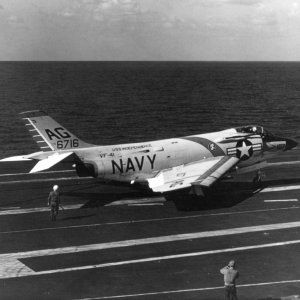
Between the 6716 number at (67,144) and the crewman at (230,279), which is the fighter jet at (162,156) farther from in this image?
the crewman at (230,279)

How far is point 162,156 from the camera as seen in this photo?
31531 mm

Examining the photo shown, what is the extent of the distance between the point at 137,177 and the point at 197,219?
217 inches

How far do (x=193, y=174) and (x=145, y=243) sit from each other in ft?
25.6

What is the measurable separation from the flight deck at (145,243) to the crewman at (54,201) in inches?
21.0

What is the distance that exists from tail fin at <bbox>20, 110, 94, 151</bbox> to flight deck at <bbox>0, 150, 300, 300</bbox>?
364cm

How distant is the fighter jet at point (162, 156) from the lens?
29.2 metres

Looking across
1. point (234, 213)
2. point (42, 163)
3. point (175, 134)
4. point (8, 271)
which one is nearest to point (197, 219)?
point (234, 213)

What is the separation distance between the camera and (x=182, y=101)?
124250 mm

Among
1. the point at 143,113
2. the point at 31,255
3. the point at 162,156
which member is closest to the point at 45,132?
the point at 162,156

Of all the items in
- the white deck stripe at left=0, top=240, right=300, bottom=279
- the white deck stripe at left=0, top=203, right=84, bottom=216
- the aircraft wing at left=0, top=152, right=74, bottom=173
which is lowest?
the white deck stripe at left=0, top=240, right=300, bottom=279

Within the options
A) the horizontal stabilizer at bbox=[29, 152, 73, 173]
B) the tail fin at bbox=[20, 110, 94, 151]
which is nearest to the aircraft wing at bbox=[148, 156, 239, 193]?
the horizontal stabilizer at bbox=[29, 152, 73, 173]

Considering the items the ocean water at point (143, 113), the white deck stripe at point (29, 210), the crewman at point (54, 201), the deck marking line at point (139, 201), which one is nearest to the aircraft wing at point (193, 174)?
the deck marking line at point (139, 201)

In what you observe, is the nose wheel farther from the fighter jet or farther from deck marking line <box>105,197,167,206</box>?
deck marking line <box>105,197,167,206</box>

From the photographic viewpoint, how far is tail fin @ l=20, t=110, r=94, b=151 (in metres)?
29.9
